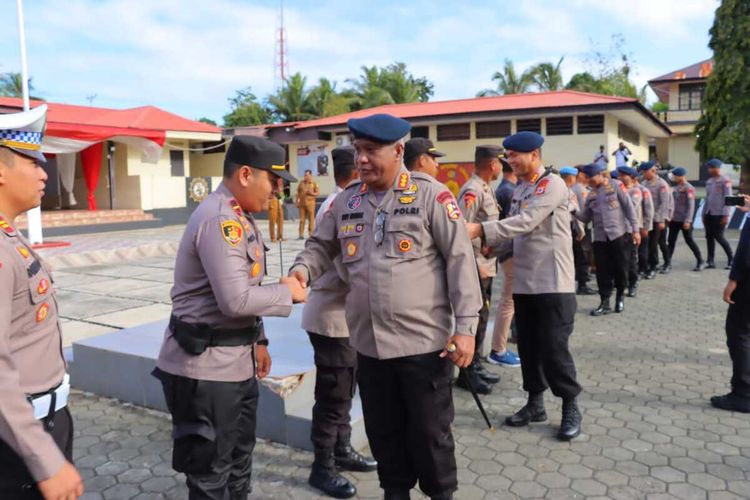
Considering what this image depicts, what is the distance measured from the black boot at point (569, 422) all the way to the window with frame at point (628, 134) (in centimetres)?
2026

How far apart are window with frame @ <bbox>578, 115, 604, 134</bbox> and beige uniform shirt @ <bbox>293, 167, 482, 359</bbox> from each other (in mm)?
19307

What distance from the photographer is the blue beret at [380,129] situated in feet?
8.15

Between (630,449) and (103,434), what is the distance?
11.4 feet

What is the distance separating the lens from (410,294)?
2.54 m

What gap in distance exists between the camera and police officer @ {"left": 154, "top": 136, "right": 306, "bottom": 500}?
229 cm

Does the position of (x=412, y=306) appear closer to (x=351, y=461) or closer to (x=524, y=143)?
(x=351, y=461)

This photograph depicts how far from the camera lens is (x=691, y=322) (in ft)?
23.0

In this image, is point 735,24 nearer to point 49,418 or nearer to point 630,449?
point 630,449

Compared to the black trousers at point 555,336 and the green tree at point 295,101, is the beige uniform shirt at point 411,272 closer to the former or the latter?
the black trousers at point 555,336

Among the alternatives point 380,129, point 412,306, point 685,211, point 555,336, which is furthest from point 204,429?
point 685,211

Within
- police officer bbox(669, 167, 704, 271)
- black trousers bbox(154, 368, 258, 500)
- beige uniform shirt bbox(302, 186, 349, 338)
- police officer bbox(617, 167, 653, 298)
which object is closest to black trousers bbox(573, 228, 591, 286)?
police officer bbox(617, 167, 653, 298)

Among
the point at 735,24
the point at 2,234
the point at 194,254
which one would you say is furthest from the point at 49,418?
the point at 735,24

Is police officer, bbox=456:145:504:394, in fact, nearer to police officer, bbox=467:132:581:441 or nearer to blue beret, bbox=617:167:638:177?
police officer, bbox=467:132:581:441

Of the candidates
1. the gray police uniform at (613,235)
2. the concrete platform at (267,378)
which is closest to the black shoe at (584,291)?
the gray police uniform at (613,235)
